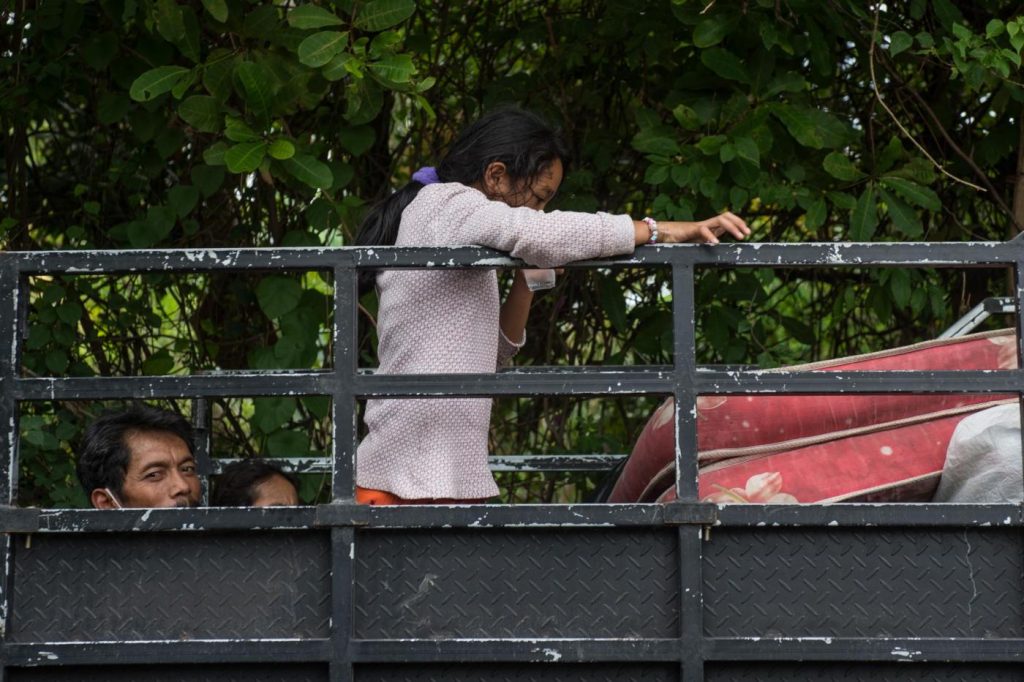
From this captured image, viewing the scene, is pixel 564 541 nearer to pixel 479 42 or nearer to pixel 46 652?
pixel 46 652

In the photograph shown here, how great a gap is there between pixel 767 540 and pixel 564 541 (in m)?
0.31

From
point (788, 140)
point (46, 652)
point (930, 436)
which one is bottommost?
point (46, 652)

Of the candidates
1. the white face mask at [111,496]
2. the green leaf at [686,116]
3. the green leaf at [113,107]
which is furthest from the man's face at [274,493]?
the green leaf at [686,116]

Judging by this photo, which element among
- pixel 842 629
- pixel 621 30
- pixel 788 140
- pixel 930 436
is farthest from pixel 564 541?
pixel 621 30

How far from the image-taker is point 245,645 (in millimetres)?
1832

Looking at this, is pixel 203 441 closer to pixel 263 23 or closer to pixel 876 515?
pixel 263 23

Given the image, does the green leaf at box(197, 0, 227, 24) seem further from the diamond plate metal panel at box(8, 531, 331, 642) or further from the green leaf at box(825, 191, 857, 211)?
the green leaf at box(825, 191, 857, 211)

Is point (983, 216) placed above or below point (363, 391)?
above

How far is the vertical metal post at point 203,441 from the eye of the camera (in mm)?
3078

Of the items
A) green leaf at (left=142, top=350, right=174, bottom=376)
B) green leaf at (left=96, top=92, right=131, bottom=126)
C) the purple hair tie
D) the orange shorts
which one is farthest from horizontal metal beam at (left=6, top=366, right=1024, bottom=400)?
green leaf at (left=142, top=350, right=174, bottom=376)

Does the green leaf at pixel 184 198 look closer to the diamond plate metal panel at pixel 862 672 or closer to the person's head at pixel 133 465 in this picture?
the person's head at pixel 133 465

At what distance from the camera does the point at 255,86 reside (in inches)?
117

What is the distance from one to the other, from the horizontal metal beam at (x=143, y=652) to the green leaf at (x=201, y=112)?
5.21 ft

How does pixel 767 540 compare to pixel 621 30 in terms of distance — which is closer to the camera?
pixel 767 540
